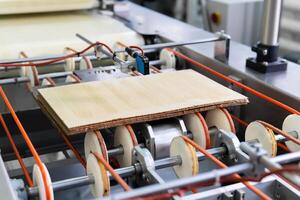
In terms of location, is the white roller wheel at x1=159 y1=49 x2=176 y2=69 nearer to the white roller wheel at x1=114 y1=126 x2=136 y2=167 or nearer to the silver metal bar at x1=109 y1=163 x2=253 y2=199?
the white roller wheel at x1=114 y1=126 x2=136 y2=167

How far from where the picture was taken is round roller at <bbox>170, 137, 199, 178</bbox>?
945 mm

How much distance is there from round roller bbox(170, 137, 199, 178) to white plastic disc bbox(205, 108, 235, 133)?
188 millimetres

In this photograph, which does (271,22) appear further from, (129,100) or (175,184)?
(175,184)

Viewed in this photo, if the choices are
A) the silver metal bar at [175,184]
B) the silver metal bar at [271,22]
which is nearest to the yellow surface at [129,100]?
the silver metal bar at [271,22]

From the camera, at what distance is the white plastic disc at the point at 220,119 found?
1121mm

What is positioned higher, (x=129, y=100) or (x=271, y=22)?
(x=271, y=22)

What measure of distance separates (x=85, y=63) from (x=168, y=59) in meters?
0.29

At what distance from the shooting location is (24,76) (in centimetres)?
150

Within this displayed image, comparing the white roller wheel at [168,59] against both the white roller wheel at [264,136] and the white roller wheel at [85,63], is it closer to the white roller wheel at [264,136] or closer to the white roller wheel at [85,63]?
the white roller wheel at [85,63]

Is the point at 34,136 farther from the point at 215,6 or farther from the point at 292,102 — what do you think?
the point at 215,6

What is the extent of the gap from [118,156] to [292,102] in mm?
475

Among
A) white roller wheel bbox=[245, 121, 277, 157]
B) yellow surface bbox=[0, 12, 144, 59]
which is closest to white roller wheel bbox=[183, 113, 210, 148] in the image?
white roller wheel bbox=[245, 121, 277, 157]

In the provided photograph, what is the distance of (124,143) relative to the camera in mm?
1052

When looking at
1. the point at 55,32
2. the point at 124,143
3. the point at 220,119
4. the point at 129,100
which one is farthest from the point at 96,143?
the point at 55,32
